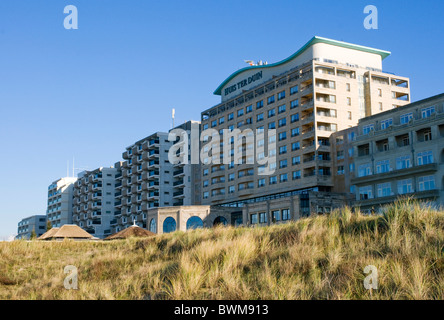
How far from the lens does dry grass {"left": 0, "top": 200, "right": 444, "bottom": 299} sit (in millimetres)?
10234

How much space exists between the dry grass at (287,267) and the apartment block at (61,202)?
137 m

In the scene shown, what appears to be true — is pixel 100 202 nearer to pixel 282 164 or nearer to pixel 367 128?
pixel 282 164

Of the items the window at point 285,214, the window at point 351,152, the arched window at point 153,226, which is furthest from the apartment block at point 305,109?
the arched window at point 153,226

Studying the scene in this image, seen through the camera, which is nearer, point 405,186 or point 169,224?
point 405,186

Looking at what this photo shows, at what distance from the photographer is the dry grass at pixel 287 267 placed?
403 inches

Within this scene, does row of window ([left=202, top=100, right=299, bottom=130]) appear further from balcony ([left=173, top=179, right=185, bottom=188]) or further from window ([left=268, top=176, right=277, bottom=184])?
balcony ([left=173, top=179, right=185, bottom=188])

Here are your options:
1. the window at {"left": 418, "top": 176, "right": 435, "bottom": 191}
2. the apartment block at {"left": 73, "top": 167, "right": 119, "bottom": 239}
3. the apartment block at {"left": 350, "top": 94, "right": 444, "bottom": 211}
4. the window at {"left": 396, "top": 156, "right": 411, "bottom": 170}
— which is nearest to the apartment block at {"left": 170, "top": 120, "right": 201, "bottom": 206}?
the apartment block at {"left": 73, "top": 167, "right": 119, "bottom": 239}

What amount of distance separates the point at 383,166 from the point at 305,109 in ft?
62.4

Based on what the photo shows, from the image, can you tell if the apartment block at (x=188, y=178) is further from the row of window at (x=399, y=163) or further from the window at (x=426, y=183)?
the window at (x=426, y=183)

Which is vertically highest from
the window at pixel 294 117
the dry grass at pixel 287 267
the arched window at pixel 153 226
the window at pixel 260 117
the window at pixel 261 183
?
the window at pixel 260 117

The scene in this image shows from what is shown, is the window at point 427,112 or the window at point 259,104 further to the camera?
the window at point 259,104

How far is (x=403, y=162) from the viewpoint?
54875 millimetres

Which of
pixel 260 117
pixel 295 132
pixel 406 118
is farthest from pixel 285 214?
pixel 260 117

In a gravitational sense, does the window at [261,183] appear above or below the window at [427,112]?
below
